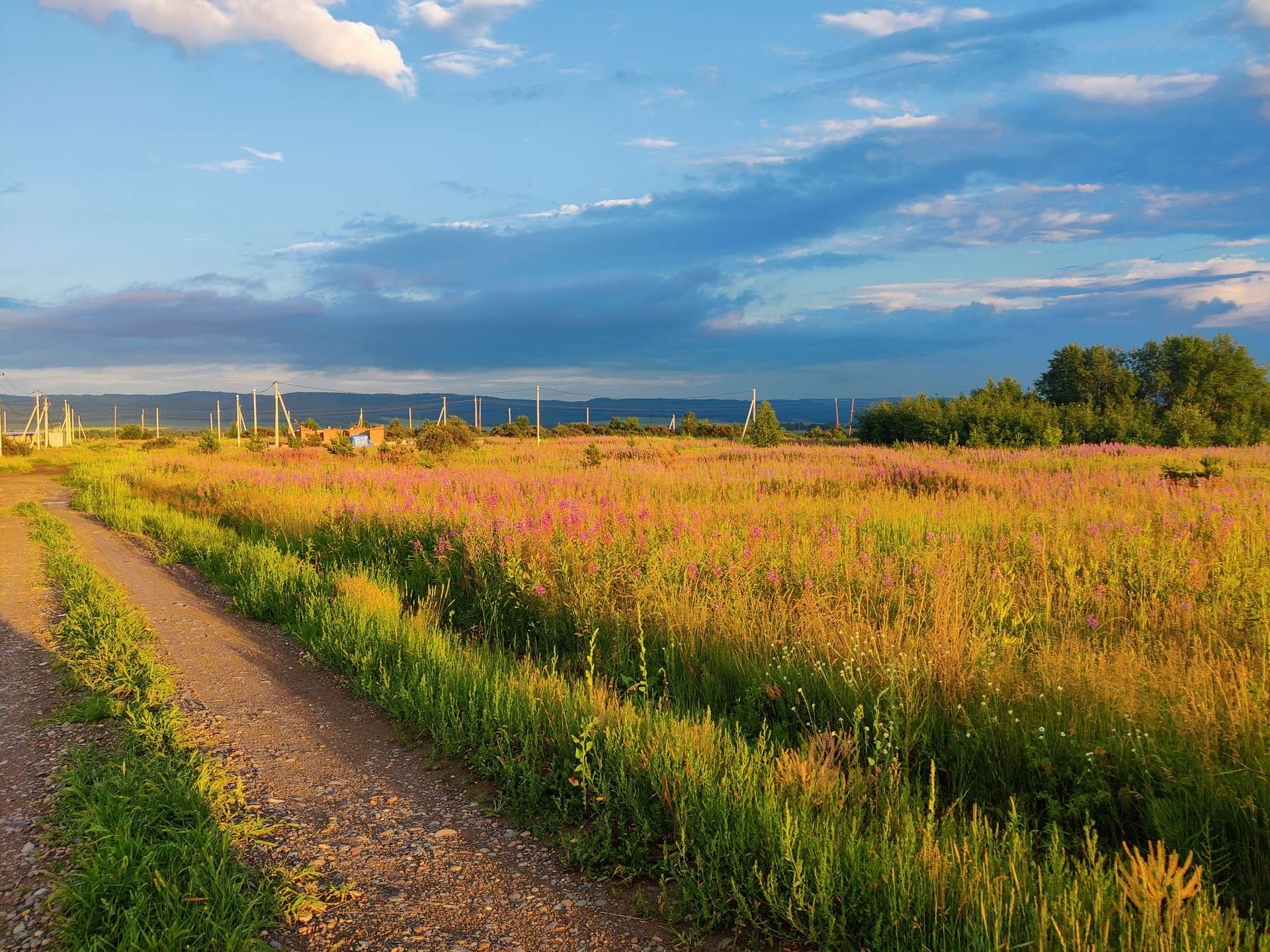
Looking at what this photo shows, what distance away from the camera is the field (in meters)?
2.68

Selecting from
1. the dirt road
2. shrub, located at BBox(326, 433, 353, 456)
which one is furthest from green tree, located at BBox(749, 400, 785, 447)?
the dirt road

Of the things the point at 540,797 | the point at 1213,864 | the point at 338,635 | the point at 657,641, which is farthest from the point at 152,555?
the point at 1213,864

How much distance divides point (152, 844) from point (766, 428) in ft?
116

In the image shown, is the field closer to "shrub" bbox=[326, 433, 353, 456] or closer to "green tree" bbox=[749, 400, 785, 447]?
"shrub" bbox=[326, 433, 353, 456]

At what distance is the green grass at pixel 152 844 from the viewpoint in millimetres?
2711

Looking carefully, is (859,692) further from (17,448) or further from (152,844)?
(17,448)

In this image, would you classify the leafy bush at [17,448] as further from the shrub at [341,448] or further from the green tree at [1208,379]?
the green tree at [1208,379]

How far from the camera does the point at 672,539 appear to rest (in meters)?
7.84

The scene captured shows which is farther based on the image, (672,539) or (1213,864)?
(672,539)

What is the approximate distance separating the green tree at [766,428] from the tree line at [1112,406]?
30.0 feet

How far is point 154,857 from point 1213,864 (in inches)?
181

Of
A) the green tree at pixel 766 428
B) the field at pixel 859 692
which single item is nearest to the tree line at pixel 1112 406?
the green tree at pixel 766 428

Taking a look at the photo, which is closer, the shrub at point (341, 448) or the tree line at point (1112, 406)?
the shrub at point (341, 448)

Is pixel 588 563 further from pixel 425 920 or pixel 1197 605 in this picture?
pixel 1197 605
